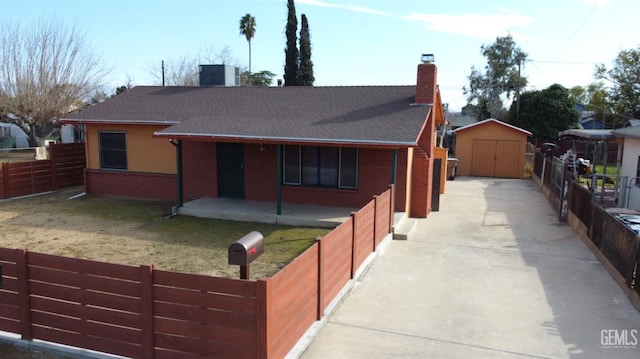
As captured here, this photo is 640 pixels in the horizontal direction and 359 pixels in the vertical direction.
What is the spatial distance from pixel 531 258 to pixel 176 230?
8286 mm

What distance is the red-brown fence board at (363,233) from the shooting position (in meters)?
8.11

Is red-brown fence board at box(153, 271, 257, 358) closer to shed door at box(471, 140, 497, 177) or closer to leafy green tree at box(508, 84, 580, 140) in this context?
shed door at box(471, 140, 497, 177)

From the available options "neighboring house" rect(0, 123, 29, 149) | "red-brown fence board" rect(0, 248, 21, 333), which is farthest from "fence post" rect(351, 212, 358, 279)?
"neighboring house" rect(0, 123, 29, 149)

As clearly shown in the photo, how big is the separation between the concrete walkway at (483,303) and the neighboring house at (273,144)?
97.6 inches

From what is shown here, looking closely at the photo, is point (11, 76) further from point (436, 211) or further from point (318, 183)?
point (436, 211)

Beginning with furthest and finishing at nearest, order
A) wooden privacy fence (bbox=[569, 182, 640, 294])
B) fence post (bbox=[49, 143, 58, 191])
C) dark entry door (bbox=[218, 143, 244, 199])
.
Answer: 1. fence post (bbox=[49, 143, 58, 191])
2. dark entry door (bbox=[218, 143, 244, 199])
3. wooden privacy fence (bbox=[569, 182, 640, 294])

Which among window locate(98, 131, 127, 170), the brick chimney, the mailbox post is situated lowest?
the mailbox post

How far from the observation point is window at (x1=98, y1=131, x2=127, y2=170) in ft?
54.1

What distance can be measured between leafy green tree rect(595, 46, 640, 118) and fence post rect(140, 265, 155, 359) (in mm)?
47904

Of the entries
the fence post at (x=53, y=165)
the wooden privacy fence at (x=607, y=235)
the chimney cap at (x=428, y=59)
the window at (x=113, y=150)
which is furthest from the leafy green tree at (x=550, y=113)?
the fence post at (x=53, y=165)

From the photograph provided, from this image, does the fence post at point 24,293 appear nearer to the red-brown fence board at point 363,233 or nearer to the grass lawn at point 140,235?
the grass lawn at point 140,235

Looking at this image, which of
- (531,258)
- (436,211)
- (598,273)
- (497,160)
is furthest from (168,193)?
(497,160)

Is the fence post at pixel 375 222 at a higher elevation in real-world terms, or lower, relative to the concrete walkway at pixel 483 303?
higher

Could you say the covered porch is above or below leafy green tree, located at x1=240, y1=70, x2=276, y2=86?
below
